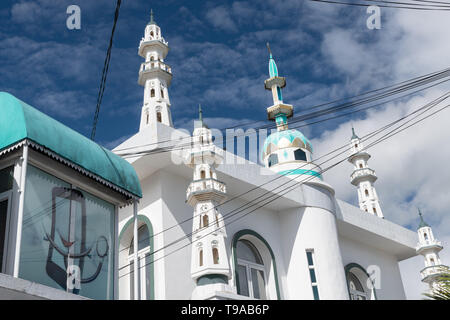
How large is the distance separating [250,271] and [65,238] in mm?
8307

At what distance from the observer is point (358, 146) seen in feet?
84.0

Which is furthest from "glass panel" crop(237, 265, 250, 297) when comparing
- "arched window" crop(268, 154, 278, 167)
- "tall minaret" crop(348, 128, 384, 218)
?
"tall minaret" crop(348, 128, 384, 218)

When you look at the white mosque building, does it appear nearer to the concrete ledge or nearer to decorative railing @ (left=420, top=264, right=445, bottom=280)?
decorative railing @ (left=420, top=264, right=445, bottom=280)

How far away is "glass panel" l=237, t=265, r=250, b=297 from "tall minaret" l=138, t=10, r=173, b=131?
4514 mm

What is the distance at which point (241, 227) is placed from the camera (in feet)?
51.3

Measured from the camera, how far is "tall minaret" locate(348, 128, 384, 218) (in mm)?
25031

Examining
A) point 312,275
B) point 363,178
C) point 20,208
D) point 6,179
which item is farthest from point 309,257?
point 20,208

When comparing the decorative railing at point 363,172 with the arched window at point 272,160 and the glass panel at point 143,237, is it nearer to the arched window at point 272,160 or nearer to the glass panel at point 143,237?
the arched window at point 272,160

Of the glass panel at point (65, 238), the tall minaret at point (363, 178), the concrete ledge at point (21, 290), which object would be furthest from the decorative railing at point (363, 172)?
the concrete ledge at point (21, 290)

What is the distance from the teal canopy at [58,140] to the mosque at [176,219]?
0.02 m

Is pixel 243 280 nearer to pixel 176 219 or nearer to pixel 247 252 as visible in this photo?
pixel 247 252

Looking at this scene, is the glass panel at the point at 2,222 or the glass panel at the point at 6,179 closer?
the glass panel at the point at 2,222

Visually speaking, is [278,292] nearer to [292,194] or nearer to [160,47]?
[292,194]

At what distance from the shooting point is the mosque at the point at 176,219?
7852mm
